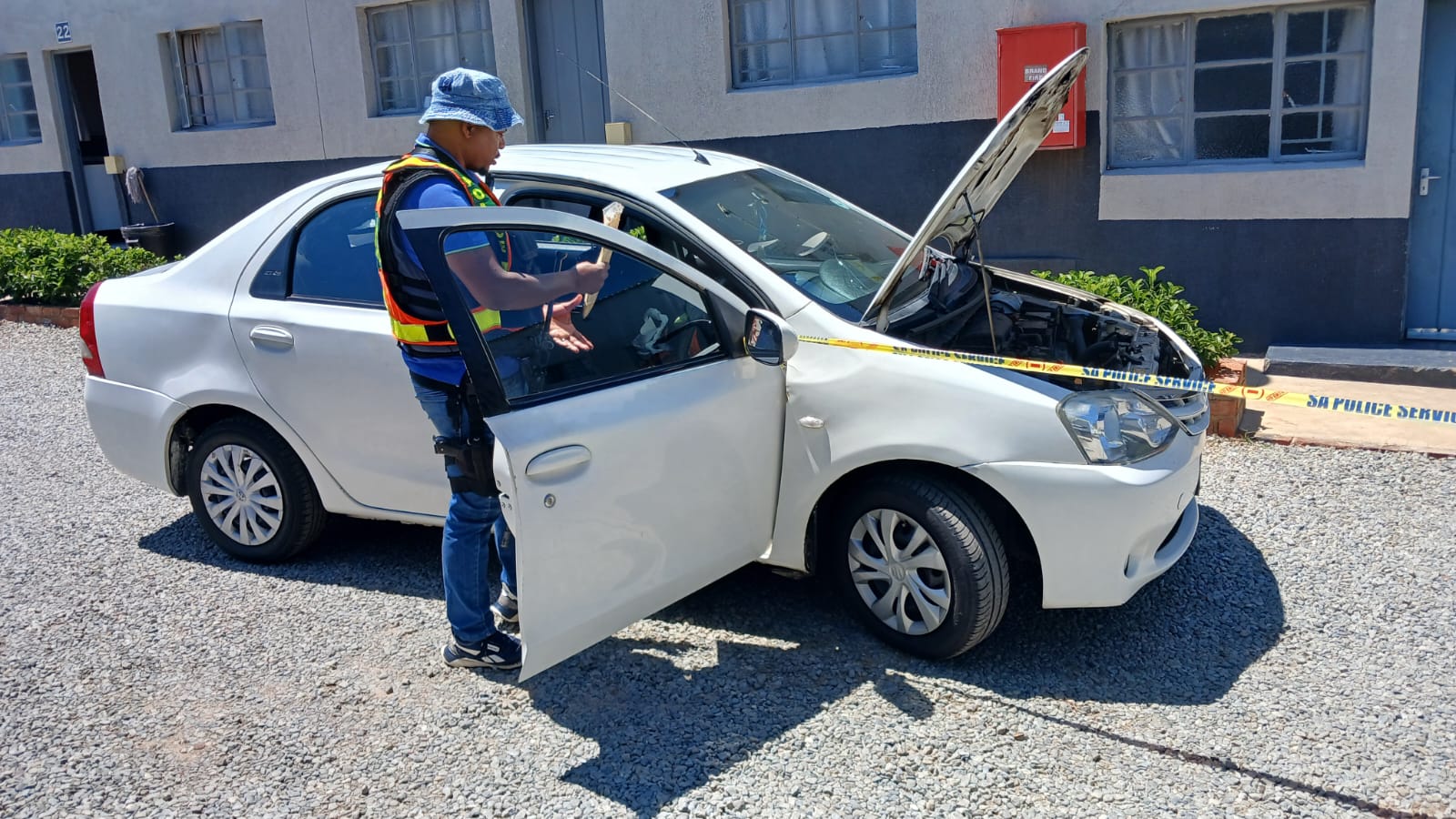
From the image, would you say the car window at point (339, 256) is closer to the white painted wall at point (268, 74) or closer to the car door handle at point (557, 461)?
the car door handle at point (557, 461)

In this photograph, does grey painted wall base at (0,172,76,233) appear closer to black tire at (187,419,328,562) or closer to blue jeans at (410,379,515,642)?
black tire at (187,419,328,562)

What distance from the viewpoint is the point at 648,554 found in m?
3.78

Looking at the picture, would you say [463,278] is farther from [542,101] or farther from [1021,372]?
[542,101]

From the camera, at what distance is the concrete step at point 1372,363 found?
712 cm

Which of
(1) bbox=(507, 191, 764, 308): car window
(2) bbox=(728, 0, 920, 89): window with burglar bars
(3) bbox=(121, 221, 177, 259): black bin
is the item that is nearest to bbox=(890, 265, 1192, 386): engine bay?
(1) bbox=(507, 191, 764, 308): car window

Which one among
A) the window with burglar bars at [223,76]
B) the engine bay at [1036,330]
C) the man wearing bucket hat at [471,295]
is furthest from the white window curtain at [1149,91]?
the window with burglar bars at [223,76]

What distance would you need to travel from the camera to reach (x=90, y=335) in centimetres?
523

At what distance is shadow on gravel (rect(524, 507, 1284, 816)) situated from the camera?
368 cm

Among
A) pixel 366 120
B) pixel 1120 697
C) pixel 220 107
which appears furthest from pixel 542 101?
pixel 1120 697

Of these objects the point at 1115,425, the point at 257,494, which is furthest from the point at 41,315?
the point at 1115,425

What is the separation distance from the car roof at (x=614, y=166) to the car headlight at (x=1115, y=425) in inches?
65.6

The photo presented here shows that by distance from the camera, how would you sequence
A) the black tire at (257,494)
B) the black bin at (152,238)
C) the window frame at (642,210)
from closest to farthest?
the window frame at (642,210)
the black tire at (257,494)
the black bin at (152,238)

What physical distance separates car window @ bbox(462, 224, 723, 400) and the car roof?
17.3 inches

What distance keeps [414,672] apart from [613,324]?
1.38 meters
